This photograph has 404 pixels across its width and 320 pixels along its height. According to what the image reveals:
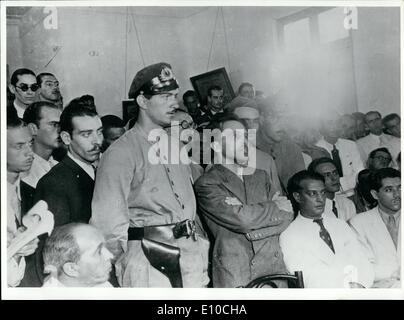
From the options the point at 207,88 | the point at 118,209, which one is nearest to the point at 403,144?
the point at 207,88

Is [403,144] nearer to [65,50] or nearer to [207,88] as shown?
[207,88]

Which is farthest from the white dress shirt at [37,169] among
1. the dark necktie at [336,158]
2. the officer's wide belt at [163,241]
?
the dark necktie at [336,158]

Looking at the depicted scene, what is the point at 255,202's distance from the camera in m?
2.80

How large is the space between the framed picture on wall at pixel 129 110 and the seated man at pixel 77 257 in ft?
1.97

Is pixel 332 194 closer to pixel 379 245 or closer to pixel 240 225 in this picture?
pixel 379 245

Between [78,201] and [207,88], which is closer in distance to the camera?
[78,201]

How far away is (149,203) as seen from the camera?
2715mm

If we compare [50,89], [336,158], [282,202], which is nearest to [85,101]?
[50,89]

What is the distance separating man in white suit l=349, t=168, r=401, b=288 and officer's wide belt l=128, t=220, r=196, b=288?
933 mm

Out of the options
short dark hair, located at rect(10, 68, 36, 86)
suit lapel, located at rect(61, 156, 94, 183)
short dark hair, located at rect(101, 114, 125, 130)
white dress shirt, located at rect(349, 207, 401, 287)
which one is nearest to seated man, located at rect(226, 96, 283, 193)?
white dress shirt, located at rect(349, 207, 401, 287)

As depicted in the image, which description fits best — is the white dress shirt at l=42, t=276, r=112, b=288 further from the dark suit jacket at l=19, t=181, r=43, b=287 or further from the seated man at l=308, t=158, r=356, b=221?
the seated man at l=308, t=158, r=356, b=221

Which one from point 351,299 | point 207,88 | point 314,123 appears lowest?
point 351,299

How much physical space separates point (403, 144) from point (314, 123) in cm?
49

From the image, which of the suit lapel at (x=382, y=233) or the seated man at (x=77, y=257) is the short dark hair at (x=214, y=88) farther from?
the suit lapel at (x=382, y=233)
